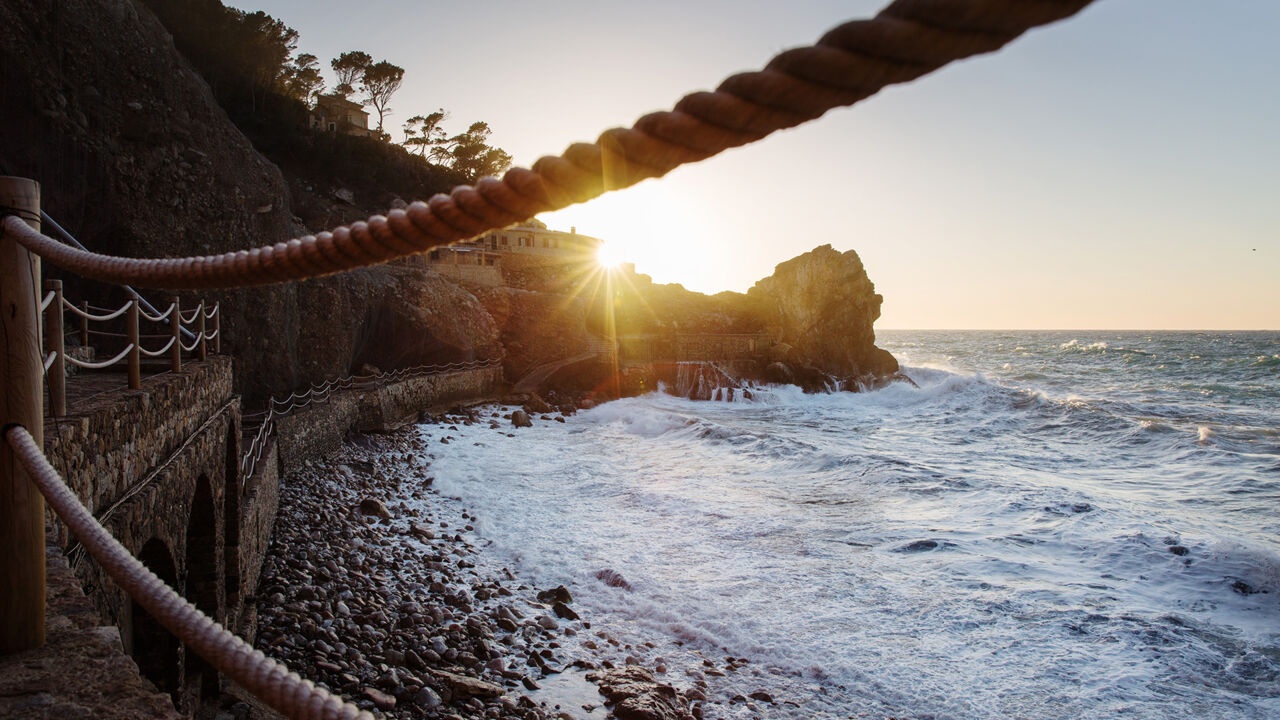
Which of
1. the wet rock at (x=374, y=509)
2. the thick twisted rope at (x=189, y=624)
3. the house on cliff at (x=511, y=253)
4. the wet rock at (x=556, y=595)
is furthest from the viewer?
the house on cliff at (x=511, y=253)

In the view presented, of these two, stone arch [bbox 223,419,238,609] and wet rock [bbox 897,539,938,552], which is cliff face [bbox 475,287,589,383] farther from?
wet rock [bbox 897,539,938,552]

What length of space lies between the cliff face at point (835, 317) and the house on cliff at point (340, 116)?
33275 mm

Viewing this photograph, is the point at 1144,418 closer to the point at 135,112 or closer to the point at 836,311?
the point at 836,311

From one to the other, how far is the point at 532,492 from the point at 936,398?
86.1 ft

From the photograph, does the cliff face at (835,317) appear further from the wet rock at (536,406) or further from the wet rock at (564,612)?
the wet rock at (564,612)

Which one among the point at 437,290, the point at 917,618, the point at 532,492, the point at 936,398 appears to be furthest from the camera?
the point at 936,398

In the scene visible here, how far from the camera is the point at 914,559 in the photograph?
1022 centimetres

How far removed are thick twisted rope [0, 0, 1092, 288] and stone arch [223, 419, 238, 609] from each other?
284 inches

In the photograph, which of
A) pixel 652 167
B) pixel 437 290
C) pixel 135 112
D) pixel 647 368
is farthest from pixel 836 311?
pixel 652 167

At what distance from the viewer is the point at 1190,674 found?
710 cm

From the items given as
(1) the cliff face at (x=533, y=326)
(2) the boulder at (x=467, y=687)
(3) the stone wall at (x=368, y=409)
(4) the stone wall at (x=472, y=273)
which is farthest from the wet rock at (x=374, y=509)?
(4) the stone wall at (x=472, y=273)

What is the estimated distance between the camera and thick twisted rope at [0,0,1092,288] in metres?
0.77

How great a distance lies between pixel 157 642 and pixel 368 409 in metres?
14.5

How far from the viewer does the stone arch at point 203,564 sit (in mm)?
6338
